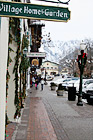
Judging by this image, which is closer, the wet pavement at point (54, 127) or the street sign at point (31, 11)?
the street sign at point (31, 11)

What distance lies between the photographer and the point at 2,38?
4461 millimetres

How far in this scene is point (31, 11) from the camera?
127 inches

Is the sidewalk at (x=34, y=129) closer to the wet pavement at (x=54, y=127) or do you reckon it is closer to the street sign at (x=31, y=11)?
the wet pavement at (x=54, y=127)

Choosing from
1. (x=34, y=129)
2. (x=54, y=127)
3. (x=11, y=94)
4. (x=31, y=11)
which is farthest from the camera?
(x=11, y=94)

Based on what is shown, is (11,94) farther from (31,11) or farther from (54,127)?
(31,11)

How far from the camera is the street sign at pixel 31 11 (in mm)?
3193

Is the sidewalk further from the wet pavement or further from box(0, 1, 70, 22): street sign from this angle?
box(0, 1, 70, 22): street sign


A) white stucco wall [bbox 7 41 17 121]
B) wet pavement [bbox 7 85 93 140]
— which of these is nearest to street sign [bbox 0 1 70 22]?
wet pavement [bbox 7 85 93 140]

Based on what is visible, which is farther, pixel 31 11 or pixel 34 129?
pixel 34 129

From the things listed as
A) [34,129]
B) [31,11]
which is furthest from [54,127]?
[31,11]

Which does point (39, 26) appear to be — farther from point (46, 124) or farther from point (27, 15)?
point (27, 15)

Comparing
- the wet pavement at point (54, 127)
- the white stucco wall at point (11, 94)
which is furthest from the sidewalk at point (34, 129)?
the white stucco wall at point (11, 94)

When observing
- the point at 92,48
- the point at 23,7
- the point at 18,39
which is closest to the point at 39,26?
the point at 18,39

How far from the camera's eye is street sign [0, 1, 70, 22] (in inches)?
126
